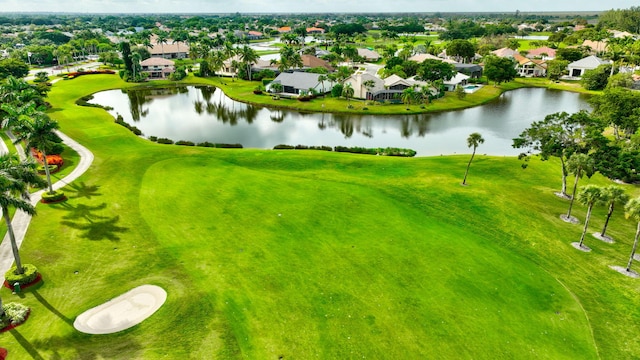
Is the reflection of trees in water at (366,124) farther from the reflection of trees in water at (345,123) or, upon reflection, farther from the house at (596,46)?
the house at (596,46)

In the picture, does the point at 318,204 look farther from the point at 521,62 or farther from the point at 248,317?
the point at 521,62

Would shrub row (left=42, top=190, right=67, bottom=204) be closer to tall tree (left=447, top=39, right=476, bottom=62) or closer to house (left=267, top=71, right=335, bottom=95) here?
house (left=267, top=71, right=335, bottom=95)

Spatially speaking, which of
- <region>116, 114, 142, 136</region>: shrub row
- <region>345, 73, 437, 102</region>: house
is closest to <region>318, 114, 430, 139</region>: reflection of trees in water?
<region>345, 73, 437, 102</region>: house

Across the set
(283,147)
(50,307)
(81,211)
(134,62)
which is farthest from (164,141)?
(134,62)

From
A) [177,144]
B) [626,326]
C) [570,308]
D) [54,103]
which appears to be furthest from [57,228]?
[54,103]

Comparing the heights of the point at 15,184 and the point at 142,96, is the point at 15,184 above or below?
above

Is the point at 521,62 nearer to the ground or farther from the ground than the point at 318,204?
farther from the ground

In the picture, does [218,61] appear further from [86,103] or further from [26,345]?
[26,345]
